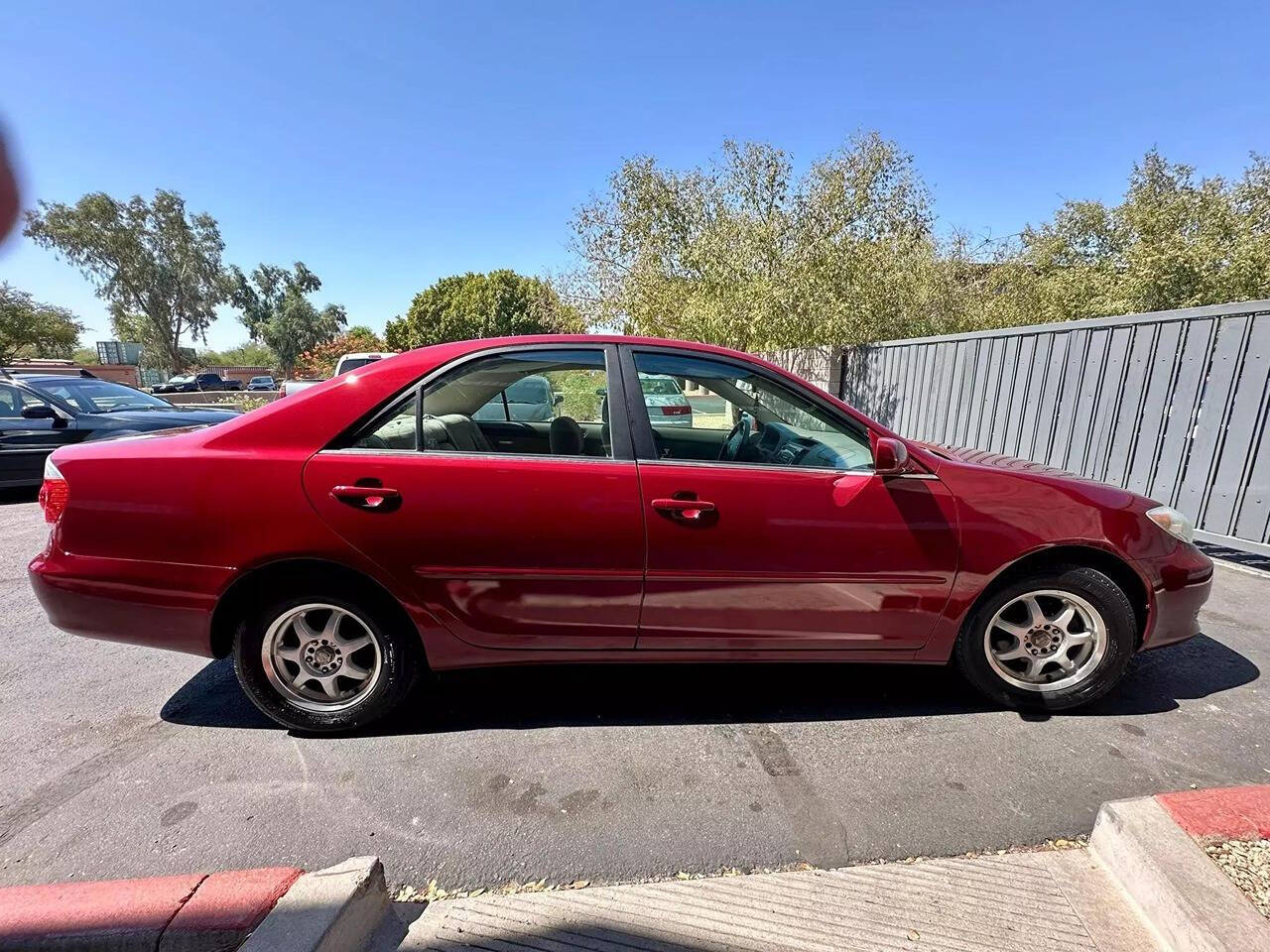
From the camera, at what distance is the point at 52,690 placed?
9.69 feet

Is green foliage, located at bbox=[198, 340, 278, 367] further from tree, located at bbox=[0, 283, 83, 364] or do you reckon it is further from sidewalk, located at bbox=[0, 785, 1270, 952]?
sidewalk, located at bbox=[0, 785, 1270, 952]

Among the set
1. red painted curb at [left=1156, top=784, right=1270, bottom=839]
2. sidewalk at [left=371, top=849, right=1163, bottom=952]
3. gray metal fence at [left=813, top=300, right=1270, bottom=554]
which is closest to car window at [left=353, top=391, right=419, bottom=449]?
sidewalk at [left=371, top=849, right=1163, bottom=952]

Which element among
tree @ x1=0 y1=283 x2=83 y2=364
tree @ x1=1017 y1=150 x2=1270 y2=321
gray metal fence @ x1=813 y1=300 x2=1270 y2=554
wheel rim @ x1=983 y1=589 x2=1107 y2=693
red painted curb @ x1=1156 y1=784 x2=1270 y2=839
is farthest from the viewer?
tree @ x1=0 y1=283 x2=83 y2=364

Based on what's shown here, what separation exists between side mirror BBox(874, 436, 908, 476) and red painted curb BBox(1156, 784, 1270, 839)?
138 centimetres

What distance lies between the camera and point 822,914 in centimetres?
170

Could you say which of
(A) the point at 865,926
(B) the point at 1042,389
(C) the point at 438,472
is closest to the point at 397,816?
(C) the point at 438,472

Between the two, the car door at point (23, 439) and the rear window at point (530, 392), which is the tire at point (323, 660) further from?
the car door at point (23, 439)

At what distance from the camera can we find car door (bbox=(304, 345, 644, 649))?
7.55 feet

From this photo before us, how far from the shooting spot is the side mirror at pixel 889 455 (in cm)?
239

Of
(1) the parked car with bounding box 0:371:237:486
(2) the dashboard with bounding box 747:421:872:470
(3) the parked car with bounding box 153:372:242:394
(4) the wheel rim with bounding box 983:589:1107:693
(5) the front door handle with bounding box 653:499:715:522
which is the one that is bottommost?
(3) the parked car with bounding box 153:372:242:394

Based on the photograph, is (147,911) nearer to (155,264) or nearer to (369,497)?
(369,497)

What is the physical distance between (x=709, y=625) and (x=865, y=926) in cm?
111

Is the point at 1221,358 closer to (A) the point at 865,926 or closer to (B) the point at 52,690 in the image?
(A) the point at 865,926

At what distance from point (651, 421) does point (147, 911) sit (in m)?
2.20
